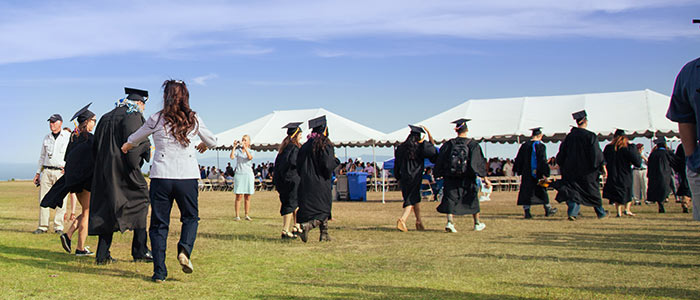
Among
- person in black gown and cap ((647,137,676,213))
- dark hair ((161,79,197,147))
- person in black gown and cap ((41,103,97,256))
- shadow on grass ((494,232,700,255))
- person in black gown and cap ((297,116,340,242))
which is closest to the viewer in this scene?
dark hair ((161,79,197,147))

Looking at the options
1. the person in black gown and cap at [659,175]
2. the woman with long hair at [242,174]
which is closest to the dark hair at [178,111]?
the woman with long hair at [242,174]

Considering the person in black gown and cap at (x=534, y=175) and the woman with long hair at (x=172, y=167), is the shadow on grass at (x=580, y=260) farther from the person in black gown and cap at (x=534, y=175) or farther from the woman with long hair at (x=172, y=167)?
the person in black gown and cap at (x=534, y=175)

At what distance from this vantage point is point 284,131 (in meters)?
31.1

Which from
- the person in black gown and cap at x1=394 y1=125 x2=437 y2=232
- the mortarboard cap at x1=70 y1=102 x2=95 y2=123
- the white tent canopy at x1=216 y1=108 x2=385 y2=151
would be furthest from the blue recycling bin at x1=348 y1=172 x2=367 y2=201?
the mortarboard cap at x1=70 y1=102 x2=95 y2=123

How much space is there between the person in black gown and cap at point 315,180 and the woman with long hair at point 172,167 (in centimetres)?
340

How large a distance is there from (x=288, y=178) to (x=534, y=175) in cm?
615

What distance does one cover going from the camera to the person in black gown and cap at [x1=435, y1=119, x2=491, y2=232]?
1138 centimetres

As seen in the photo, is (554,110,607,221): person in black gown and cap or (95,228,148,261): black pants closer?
(95,228,148,261): black pants

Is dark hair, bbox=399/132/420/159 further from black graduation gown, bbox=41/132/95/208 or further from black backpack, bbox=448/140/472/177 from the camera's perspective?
black graduation gown, bbox=41/132/95/208

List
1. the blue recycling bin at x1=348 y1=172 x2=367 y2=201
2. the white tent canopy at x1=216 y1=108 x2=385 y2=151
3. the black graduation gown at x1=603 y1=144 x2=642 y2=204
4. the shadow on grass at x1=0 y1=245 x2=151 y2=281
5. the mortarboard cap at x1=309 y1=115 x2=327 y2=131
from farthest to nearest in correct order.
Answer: the white tent canopy at x1=216 y1=108 x2=385 y2=151
the blue recycling bin at x1=348 y1=172 x2=367 y2=201
the black graduation gown at x1=603 y1=144 x2=642 y2=204
the mortarboard cap at x1=309 y1=115 x2=327 y2=131
the shadow on grass at x1=0 y1=245 x2=151 y2=281

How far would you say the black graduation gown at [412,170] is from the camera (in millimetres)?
11539

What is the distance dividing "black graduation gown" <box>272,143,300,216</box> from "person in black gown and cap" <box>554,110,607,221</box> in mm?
5930

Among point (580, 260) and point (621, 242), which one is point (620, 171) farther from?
point (580, 260)

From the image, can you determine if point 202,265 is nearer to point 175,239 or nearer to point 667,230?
point 175,239
